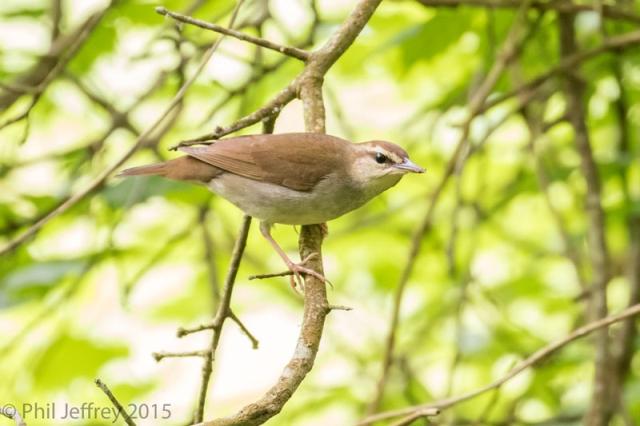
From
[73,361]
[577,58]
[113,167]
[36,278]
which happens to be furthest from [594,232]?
[73,361]

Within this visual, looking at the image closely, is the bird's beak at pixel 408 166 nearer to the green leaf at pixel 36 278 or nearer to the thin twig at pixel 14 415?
the green leaf at pixel 36 278

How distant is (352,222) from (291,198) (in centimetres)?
268

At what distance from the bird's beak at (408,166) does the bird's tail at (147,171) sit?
1.15 metres

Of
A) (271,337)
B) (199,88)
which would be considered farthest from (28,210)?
(271,337)

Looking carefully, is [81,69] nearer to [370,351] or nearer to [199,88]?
[199,88]

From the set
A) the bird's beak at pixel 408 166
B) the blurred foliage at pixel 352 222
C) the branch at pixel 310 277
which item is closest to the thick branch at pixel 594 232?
the blurred foliage at pixel 352 222

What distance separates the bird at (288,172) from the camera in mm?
4250

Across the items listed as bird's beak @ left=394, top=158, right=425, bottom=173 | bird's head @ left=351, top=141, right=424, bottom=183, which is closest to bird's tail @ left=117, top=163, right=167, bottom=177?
bird's head @ left=351, top=141, right=424, bottom=183

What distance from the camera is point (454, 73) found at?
7039mm

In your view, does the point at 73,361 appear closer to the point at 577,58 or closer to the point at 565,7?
the point at 577,58

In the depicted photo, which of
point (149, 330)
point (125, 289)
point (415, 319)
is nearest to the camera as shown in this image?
point (125, 289)

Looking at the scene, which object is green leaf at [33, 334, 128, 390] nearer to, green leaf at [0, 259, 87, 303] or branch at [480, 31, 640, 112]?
green leaf at [0, 259, 87, 303]

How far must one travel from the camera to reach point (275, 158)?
4.41 m

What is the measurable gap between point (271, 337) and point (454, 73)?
3455mm
